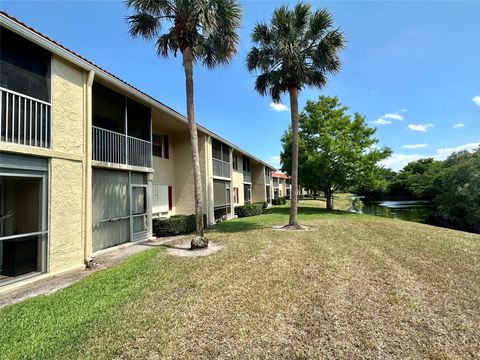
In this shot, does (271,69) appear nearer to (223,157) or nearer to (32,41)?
(223,157)

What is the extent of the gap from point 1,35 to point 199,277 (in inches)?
292

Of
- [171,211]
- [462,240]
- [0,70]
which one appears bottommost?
[462,240]

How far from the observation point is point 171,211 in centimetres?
1572

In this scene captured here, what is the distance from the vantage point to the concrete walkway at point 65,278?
5.51 meters

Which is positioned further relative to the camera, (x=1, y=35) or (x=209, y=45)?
(x=209, y=45)

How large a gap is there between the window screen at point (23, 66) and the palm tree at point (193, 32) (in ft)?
12.5

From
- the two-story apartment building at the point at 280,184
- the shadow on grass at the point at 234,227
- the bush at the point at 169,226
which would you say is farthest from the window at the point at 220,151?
the two-story apartment building at the point at 280,184

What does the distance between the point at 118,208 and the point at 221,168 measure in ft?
32.2

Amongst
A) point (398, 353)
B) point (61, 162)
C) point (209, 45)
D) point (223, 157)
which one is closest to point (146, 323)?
point (398, 353)

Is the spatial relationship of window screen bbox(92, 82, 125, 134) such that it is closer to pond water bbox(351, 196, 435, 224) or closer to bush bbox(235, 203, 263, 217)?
bush bbox(235, 203, 263, 217)

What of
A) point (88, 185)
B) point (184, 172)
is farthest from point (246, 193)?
point (88, 185)

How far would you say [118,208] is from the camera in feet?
31.8

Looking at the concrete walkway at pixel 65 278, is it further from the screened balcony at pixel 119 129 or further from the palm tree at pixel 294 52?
the palm tree at pixel 294 52

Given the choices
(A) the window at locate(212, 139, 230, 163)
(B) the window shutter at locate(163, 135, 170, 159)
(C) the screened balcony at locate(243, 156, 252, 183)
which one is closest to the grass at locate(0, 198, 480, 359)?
(B) the window shutter at locate(163, 135, 170, 159)
